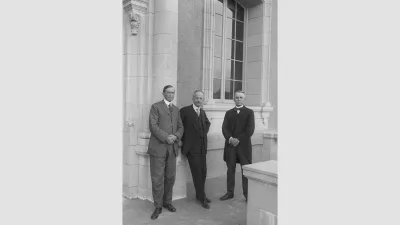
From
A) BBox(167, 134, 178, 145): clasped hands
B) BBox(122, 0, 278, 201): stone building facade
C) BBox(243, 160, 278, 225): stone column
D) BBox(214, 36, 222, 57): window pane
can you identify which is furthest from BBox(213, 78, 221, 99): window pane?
BBox(243, 160, 278, 225): stone column

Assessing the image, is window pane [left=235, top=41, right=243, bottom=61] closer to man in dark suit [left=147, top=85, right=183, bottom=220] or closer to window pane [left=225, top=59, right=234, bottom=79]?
window pane [left=225, top=59, right=234, bottom=79]

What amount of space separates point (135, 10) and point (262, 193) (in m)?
3.06

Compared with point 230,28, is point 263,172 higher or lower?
lower

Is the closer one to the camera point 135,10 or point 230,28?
point 135,10

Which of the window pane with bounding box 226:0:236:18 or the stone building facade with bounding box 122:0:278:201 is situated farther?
the window pane with bounding box 226:0:236:18

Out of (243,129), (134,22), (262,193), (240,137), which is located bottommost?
(262,193)

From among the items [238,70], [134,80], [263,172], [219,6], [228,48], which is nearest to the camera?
[263,172]

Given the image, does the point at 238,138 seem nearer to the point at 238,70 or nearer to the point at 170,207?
the point at 170,207

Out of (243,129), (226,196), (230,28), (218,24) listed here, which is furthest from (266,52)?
(226,196)

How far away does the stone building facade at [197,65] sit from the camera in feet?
13.7

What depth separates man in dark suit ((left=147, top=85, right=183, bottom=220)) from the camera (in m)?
3.69

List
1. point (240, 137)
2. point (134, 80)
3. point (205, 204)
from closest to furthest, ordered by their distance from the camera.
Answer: point (205, 204) < point (134, 80) < point (240, 137)

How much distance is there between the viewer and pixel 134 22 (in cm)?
409

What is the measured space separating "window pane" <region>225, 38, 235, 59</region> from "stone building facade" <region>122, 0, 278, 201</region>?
21mm
